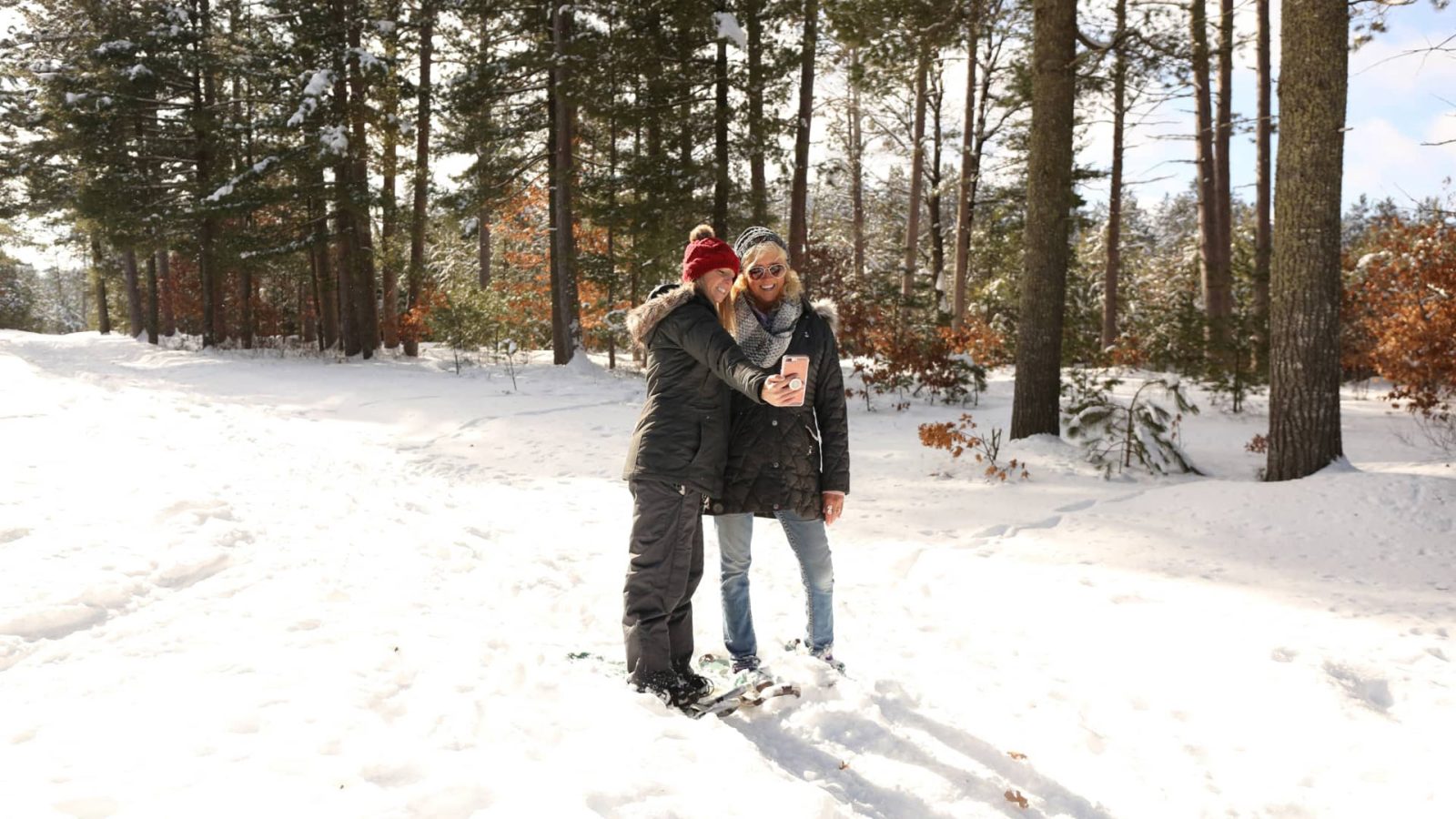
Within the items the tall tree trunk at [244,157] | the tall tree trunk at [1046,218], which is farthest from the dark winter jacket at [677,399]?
the tall tree trunk at [244,157]

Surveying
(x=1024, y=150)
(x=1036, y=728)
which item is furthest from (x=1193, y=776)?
(x=1024, y=150)

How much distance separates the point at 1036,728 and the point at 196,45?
2702cm

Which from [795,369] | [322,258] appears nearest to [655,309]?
[795,369]

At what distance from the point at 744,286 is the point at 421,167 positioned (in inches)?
708

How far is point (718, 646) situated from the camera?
4.23 m

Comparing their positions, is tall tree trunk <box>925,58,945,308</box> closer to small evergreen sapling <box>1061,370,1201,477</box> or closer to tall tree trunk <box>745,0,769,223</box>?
tall tree trunk <box>745,0,769,223</box>

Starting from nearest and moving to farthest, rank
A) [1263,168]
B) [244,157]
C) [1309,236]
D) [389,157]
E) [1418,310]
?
1. [1309,236]
2. [1418,310]
3. [1263,168]
4. [389,157]
5. [244,157]

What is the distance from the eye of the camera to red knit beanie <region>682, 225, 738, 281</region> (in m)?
3.23

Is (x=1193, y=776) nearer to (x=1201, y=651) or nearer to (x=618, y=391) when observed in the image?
(x=1201, y=651)

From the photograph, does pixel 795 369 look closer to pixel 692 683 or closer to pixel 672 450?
pixel 672 450

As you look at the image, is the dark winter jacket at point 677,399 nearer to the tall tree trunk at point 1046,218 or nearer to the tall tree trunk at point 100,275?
the tall tree trunk at point 1046,218

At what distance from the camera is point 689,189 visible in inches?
577

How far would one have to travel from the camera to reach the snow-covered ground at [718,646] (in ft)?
8.80

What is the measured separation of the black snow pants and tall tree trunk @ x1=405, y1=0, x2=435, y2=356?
56.2 feet
